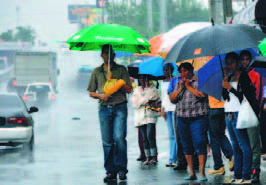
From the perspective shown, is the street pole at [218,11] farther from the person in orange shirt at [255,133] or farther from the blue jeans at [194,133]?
the person in orange shirt at [255,133]

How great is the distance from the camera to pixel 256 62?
10.2 meters

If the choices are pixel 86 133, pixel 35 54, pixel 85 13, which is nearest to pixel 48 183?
pixel 86 133

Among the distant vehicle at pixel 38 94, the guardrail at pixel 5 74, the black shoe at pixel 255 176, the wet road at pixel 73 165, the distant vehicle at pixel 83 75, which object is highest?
the black shoe at pixel 255 176

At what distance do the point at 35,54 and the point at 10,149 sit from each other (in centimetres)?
3533

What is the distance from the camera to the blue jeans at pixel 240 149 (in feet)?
32.7

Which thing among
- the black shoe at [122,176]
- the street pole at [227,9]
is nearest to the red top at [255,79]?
the black shoe at [122,176]

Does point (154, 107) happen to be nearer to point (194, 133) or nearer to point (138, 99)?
point (138, 99)

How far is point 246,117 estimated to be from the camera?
9.85 m

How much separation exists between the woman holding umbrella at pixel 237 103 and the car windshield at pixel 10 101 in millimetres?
7812

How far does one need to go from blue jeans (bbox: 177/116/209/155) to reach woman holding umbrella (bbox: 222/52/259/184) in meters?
0.54

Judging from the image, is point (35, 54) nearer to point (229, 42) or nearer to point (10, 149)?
point (10, 149)

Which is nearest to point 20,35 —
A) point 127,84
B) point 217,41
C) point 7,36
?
point 7,36

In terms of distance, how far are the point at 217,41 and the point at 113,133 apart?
2393mm

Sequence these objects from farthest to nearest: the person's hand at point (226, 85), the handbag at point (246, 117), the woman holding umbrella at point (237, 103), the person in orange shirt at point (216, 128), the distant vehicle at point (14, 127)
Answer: the distant vehicle at point (14, 127), the person in orange shirt at point (216, 128), the person's hand at point (226, 85), the woman holding umbrella at point (237, 103), the handbag at point (246, 117)
